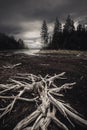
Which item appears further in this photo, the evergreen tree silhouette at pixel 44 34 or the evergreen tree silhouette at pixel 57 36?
the evergreen tree silhouette at pixel 44 34

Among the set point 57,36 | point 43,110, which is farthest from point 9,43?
point 43,110

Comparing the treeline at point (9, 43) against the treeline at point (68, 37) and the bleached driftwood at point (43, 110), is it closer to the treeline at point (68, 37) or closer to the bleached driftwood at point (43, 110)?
the treeline at point (68, 37)

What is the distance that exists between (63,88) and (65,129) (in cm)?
236

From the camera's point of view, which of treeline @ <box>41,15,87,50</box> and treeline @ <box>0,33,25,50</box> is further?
treeline @ <box>0,33,25,50</box>

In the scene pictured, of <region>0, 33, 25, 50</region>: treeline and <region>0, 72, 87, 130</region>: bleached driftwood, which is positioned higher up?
<region>0, 33, 25, 50</region>: treeline

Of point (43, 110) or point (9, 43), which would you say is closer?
point (43, 110)

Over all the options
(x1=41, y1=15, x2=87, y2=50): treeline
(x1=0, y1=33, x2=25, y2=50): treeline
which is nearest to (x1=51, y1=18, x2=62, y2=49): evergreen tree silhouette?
(x1=41, y1=15, x2=87, y2=50): treeline

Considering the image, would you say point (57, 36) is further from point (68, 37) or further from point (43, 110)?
point (43, 110)

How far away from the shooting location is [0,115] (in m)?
4.21

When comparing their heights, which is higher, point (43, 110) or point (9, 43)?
point (9, 43)

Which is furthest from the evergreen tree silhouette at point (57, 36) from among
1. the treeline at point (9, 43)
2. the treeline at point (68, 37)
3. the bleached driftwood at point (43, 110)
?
the bleached driftwood at point (43, 110)

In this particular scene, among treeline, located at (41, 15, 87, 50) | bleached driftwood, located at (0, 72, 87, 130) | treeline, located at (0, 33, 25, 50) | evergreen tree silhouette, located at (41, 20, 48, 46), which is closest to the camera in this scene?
bleached driftwood, located at (0, 72, 87, 130)

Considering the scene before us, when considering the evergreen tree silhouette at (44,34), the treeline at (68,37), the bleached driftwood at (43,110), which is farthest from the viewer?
the evergreen tree silhouette at (44,34)

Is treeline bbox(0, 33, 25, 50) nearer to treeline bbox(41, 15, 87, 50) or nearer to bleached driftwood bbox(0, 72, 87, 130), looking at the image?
treeline bbox(41, 15, 87, 50)
